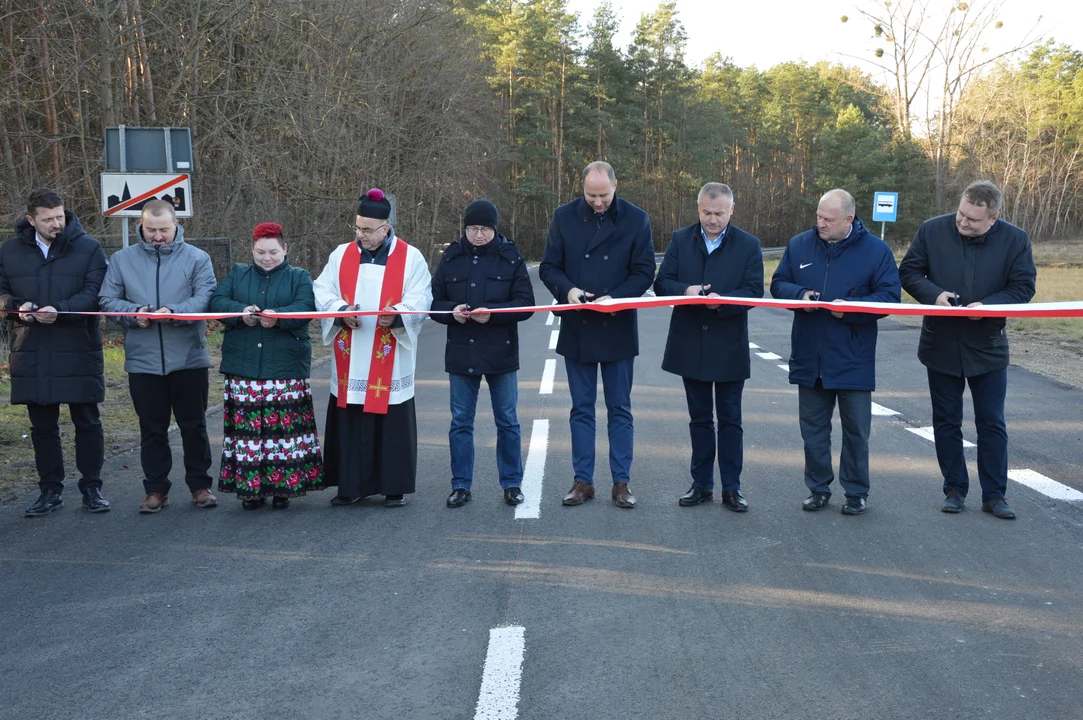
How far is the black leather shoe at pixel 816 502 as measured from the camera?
697cm

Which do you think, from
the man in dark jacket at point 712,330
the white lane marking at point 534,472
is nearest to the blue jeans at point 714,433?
the man in dark jacket at point 712,330

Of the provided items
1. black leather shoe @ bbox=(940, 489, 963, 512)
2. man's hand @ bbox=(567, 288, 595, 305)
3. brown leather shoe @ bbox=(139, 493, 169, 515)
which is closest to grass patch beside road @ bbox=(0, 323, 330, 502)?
brown leather shoe @ bbox=(139, 493, 169, 515)

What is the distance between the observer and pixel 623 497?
707cm

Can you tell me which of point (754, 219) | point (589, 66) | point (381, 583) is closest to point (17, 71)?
point (381, 583)

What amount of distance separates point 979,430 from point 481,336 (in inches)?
132

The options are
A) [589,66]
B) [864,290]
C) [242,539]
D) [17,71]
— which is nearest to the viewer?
[242,539]

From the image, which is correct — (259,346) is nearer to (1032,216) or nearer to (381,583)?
(381,583)

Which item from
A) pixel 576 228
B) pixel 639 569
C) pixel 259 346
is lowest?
pixel 639 569

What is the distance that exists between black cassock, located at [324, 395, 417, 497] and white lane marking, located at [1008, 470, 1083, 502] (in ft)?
14.1

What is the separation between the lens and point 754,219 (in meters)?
101

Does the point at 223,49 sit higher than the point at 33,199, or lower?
higher

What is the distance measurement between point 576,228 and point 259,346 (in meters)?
2.27

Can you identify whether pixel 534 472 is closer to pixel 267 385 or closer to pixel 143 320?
pixel 267 385

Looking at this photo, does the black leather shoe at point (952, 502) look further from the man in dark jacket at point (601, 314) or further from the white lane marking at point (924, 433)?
the white lane marking at point (924, 433)
